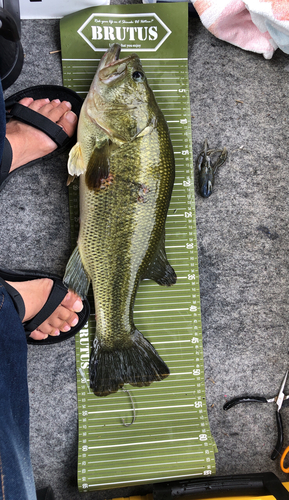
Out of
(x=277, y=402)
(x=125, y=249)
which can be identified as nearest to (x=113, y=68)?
(x=125, y=249)

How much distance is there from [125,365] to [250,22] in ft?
3.52

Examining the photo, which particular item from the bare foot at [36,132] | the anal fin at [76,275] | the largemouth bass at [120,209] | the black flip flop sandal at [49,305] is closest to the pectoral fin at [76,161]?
the largemouth bass at [120,209]

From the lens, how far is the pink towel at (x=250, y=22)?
3.01 feet

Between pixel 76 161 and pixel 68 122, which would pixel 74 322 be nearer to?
pixel 76 161

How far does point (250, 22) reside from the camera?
99cm

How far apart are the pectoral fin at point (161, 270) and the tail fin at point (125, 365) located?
159 millimetres

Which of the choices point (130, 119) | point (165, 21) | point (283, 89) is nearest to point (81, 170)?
point (130, 119)

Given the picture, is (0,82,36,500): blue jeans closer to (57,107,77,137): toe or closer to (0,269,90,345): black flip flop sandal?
(0,269,90,345): black flip flop sandal

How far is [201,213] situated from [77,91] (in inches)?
20.4

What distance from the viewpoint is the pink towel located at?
36.2 inches

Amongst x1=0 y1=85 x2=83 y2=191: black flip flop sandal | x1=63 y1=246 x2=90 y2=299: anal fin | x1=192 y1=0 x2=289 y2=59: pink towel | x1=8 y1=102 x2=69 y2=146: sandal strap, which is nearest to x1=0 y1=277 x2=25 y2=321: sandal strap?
x1=63 y1=246 x2=90 y2=299: anal fin

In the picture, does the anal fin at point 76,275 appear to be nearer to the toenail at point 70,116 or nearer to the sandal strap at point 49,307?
the sandal strap at point 49,307

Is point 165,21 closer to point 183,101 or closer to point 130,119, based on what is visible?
point 183,101

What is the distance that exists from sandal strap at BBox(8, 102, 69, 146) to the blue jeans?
0.60 feet
